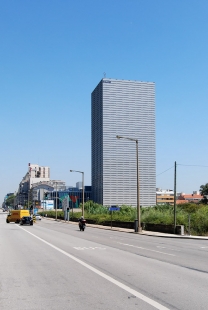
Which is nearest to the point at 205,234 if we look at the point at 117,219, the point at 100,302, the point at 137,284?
the point at 117,219

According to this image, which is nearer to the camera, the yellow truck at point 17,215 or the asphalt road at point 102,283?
the asphalt road at point 102,283

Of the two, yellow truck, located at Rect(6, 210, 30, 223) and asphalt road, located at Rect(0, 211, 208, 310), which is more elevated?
asphalt road, located at Rect(0, 211, 208, 310)

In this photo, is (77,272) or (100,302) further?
(77,272)

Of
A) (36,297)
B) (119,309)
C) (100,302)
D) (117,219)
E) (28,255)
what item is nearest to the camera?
(119,309)

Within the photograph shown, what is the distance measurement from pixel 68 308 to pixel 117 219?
53.0 meters

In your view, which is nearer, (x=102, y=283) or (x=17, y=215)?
(x=102, y=283)

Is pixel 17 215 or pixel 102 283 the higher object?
pixel 102 283

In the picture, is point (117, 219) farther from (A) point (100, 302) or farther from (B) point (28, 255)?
(A) point (100, 302)

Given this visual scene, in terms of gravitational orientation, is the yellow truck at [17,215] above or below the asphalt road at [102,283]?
below

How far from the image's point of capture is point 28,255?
19672mm

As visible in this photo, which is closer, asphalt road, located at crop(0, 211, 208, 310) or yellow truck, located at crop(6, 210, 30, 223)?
asphalt road, located at crop(0, 211, 208, 310)

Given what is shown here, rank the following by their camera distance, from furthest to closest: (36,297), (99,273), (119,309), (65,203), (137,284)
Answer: (65,203), (99,273), (137,284), (36,297), (119,309)

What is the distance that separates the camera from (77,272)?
45.1 feet

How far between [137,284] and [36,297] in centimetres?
→ 288
